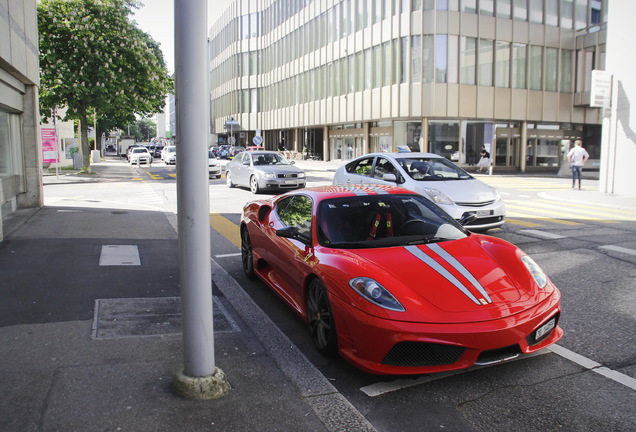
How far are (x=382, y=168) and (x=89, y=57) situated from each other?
22.2 meters

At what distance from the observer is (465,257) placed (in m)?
4.41

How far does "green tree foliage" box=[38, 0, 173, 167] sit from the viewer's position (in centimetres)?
2730

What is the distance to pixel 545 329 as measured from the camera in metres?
3.94

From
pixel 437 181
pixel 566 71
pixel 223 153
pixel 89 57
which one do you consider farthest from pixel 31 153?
pixel 223 153

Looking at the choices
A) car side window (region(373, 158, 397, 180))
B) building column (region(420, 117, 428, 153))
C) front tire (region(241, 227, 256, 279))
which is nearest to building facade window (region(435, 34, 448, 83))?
building column (region(420, 117, 428, 153))

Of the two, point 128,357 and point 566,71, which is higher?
point 566,71

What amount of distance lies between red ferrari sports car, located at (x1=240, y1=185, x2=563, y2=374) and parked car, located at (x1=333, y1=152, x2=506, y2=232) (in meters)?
4.08

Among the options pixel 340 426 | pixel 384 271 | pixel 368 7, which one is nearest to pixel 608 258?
pixel 384 271

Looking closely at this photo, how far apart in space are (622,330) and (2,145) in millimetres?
12808

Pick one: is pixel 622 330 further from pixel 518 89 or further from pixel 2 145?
pixel 518 89

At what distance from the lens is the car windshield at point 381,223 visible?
4.80 metres

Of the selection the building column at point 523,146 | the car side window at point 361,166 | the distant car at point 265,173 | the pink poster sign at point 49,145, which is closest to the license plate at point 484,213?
the car side window at point 361,166

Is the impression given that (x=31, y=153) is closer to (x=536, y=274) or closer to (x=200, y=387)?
(x=200, y=387)

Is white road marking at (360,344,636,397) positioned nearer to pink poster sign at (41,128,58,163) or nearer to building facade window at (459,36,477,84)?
pink poster sign at (41,128,58,163)
